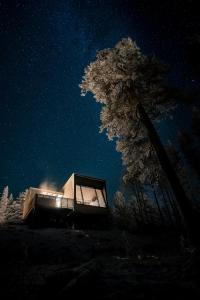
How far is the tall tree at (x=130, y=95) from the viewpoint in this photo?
12867 millimetres

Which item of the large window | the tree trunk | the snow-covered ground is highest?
the large window

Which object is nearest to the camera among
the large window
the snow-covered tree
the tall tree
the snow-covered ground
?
the snow-covered ground

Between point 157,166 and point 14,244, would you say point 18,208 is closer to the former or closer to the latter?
point 14,244

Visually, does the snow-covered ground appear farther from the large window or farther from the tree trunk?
the large window

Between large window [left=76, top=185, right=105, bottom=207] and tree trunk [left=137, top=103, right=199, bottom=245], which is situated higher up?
large window [left=76, top=185, right=105, bottom=207]

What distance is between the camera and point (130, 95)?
13375 mm

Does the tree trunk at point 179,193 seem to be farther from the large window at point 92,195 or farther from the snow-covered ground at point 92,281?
the large window at point 92,195

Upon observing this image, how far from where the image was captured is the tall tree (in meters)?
12.9

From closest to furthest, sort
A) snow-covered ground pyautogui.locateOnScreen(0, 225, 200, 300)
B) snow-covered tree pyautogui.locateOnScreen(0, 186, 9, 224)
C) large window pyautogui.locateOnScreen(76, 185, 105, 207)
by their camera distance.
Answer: snow-covered ground pyautogui.locateOnScreen(0, 225, 200, 300) → large window pyautogui.locateOnScreen(76, 185, 105, 207) → snow-covered tree pyautogui.locateOnScreen(0, 186, 9, 224)

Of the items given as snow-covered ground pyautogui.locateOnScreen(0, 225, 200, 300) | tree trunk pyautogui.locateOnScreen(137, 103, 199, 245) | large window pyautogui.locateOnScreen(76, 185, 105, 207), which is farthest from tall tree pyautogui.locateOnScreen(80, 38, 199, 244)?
large window pyautogui.locateOnScreen(76, 185, 105, 207)

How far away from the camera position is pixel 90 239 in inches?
573

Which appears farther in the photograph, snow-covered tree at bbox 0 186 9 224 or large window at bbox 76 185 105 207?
snow-covered tree at bbox 0 186 9 224

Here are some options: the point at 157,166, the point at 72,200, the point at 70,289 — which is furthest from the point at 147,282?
the point at 72,200

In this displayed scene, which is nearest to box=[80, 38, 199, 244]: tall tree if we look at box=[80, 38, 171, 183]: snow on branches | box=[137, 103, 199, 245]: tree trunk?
box=[80, 38, 171, 183]: snow on branches
